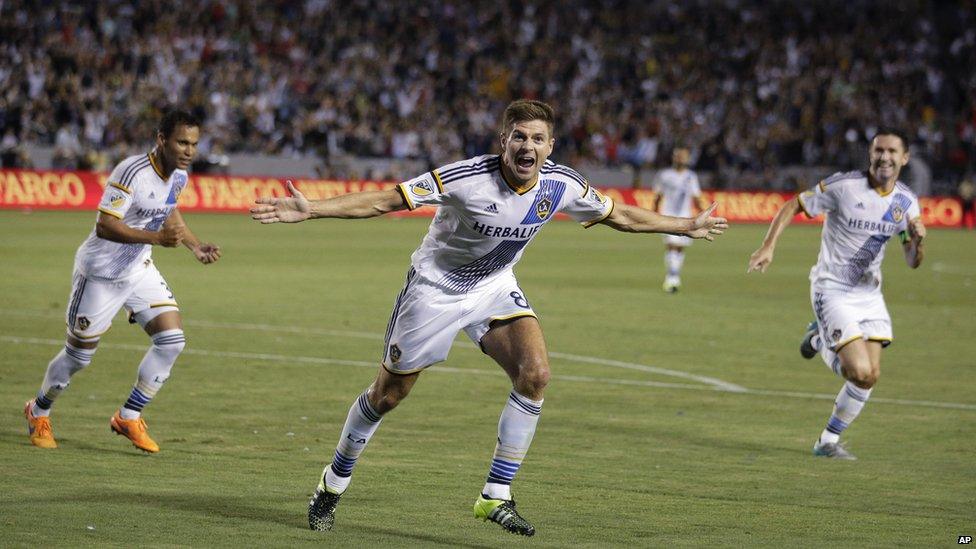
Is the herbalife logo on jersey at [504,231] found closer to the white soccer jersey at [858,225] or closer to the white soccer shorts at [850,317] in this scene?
the white soccer shorts at [850,317]

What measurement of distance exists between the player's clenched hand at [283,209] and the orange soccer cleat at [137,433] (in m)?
3.18

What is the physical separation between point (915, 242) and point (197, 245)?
4.92 m

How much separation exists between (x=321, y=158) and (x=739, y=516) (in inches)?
1308

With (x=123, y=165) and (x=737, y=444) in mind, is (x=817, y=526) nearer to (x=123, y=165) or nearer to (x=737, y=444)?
(x=737, y=444)

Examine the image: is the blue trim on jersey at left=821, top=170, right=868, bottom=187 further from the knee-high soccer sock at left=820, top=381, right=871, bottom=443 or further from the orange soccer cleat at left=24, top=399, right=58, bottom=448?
the orange soccer cleat at left=24, top=399, right=58, bottom=448

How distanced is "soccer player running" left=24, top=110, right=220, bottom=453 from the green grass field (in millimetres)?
292

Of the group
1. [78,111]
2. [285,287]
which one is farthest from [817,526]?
[78,111]

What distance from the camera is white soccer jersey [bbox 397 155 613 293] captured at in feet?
23.6

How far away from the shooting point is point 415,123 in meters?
42.8

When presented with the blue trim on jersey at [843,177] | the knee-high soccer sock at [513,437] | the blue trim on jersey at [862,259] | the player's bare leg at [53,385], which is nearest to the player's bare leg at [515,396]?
the knee-high soccer sock at [513,437]

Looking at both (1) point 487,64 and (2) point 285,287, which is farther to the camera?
(1) point 487,64

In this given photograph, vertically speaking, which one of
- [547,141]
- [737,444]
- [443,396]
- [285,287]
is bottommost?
[285,287]

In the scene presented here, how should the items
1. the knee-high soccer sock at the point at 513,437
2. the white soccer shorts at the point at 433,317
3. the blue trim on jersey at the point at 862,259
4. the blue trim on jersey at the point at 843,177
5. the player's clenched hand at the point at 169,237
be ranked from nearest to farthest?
the knee-high soccer sock at the point at 513,437 < the white soccer shorts at the point at 433,317 < the player's clenched hand at the point at 169,237 < the blue trim on jersey at the point at 862,259 < the blue trim on jersey at the point at 843,177

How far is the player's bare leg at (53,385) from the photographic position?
9320 mm
